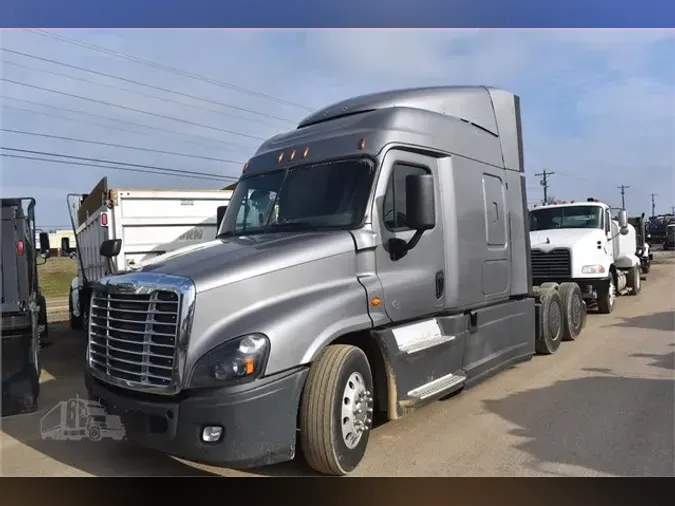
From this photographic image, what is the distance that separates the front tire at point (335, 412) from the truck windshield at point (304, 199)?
1.16 m

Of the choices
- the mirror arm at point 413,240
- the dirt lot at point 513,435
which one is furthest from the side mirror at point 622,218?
the mirror arm at point 413,240

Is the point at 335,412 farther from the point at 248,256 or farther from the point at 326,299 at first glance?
the point at 248,256

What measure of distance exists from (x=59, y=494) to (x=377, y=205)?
3.41 metres

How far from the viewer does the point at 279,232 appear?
16.4 feet

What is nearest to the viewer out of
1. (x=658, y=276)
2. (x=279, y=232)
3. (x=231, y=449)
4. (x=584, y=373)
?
(x=231, y=449)

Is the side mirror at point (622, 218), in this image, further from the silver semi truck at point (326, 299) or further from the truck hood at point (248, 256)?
the truck hood at point (248, 256)

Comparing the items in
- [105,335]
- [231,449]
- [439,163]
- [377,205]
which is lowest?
[231,449]

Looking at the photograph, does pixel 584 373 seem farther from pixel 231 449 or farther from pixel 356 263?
pixel 231 449

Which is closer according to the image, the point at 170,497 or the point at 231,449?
the point at 231,449

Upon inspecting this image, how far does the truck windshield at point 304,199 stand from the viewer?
4855 millimetres

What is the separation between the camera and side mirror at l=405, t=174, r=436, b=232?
15.4ft

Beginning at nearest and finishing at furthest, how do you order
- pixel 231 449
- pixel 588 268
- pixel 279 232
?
1. pixel 231 449
2. pixel 279 232
3. pixel 588 268

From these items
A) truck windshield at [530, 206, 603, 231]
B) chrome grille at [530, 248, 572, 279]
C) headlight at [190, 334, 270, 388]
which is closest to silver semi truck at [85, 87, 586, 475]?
headlight at [190, 334, 270, 388]

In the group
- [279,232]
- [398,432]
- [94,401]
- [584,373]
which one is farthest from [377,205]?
[584,373]
